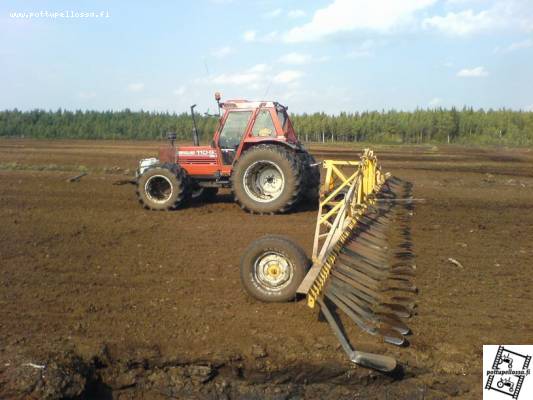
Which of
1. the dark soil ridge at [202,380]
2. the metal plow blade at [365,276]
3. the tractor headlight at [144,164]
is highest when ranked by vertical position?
the tractor headlight at [144,164]

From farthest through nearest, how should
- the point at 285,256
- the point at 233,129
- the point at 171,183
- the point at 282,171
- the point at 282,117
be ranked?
1. the point at 282,117
2. the point at 233,129
3. the point at 171,183
4. the point at 282,171
5. the point at 285,256

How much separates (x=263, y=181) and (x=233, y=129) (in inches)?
46.5

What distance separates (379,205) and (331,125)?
5945 centimetres

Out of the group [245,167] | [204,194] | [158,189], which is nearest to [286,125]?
[245,167]

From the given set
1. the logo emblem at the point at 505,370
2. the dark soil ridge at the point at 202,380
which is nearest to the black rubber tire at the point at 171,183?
the dark soil ridge at the point at 202,380

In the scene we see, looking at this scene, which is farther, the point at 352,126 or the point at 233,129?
the point at 352,126

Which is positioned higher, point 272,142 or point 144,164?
point 272,142

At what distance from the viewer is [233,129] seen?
414 inches

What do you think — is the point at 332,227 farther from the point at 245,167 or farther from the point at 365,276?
the point at 245,167

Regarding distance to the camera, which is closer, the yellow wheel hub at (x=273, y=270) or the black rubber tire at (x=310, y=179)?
the yellow wheel hub at (x=273, y=270)

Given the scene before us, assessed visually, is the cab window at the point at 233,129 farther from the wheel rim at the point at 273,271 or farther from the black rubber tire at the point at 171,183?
the wheel rim at the point at 273,271

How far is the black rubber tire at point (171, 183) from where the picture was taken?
10188mm

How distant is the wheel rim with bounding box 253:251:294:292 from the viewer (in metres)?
5.15

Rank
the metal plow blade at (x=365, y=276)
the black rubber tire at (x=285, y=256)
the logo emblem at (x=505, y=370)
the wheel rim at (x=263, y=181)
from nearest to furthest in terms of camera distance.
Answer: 1. the logo emblem at (x=505, y=370)
2. the metal plow blade at (x=365, y=276)
3. the black rubber tire at (x=285, y=256)
4. the wheel rim at (x=263, y=181)
